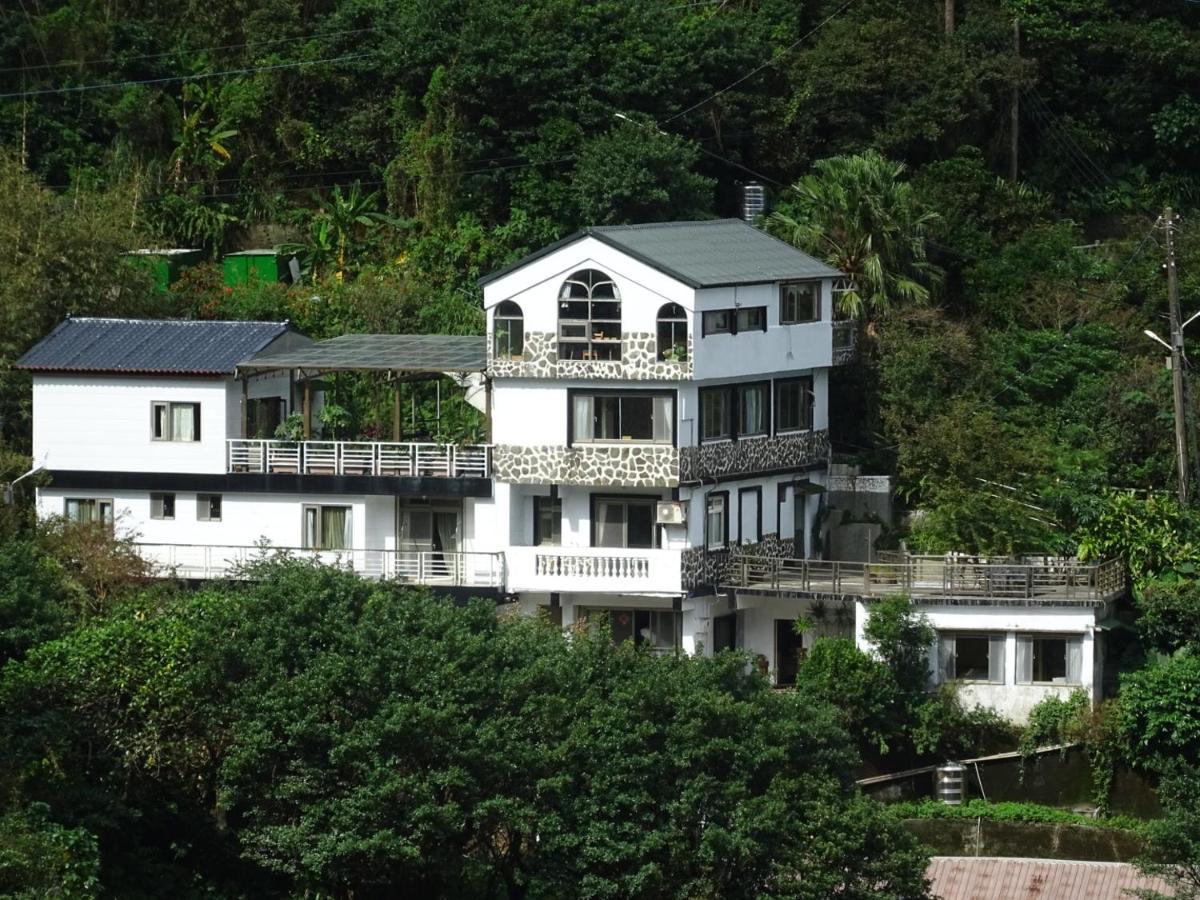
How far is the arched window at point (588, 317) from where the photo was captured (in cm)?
5600

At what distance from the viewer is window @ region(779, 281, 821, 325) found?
58.3 meters

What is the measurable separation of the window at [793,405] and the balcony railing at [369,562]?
7256 millimetres

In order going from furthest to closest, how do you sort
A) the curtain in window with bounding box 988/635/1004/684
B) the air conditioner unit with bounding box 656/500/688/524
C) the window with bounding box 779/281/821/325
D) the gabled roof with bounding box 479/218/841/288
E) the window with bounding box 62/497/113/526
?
the window with bounding box 62/497/113/526 → the window with bounding box 779/281/821/325 → the gabled roof with bounding box 479/218/841/288 → the air conditioner unit with bounding box 656/500/688/524 → the curtain in window with bounding box 988/635/1004/684

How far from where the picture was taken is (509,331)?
5672 cm

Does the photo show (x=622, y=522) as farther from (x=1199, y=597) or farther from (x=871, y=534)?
(x=1199, y=597)

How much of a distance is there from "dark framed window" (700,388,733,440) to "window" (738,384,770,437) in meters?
0.28

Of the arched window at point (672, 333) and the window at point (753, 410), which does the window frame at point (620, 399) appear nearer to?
the arched window at point (672, 333)

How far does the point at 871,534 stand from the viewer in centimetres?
5881

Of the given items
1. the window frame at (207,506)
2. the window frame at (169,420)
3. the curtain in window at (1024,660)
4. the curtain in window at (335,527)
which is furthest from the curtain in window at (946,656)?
the window frame at (169,420)

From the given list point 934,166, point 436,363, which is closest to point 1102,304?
point 934,166

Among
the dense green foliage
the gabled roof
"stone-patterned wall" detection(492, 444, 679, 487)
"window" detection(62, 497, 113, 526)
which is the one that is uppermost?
the gabled roof

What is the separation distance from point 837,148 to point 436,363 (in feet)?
56.9

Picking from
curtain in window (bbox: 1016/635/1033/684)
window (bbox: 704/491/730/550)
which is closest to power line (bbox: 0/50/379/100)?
window (bbox: 704/491/730/550)

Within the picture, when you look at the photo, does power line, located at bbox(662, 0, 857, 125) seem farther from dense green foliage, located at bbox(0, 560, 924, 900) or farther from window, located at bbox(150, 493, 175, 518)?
dense green foliage, located at bbox(0, 560, 924, 900)
